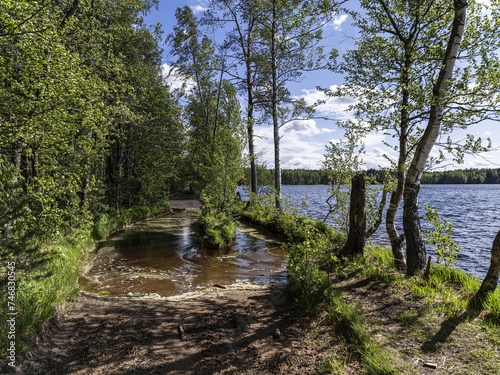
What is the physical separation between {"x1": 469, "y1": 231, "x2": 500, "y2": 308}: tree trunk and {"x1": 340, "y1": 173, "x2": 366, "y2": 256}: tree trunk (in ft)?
10.7

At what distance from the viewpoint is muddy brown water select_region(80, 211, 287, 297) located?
26.7 feet

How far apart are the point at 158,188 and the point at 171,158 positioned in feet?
8.79

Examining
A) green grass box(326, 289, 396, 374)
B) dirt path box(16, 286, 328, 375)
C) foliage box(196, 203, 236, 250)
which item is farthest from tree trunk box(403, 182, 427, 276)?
foliage box(196, 203, 236, 250)

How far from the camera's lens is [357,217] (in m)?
7.76

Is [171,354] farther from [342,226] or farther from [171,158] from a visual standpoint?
[171,158]

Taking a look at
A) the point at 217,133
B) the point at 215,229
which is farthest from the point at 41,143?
the point at 217,133

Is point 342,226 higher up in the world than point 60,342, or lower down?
higher up

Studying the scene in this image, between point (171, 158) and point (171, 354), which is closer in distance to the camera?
point (171, 354)

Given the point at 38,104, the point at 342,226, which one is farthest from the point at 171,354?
the point at 342,226

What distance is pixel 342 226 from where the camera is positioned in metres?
9.43

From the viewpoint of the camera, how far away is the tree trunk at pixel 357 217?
7.70m

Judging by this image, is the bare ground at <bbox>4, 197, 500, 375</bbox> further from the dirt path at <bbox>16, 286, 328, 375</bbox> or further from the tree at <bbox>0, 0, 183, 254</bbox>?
the tree at <bbox>0, 0, 183, 254</bbox>

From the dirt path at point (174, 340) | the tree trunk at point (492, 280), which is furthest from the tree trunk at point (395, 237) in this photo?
the dirt path at point (174, 340)

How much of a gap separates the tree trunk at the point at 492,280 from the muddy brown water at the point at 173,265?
4.78 meters
